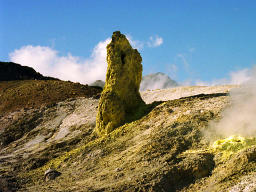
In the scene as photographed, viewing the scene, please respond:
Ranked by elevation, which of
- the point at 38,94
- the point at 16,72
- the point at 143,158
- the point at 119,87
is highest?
the point at 16,72

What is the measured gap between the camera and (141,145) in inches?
742

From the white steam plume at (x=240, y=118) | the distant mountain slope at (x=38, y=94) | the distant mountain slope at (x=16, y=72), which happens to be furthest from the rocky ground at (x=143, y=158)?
the distant mountain slope at (x=16, y=72)

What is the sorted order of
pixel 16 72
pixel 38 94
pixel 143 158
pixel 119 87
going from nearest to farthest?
pixel 143 158
pixel 119 87
pixel 38 94
pixel 16 72

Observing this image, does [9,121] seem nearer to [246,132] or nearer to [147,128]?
[147,128]

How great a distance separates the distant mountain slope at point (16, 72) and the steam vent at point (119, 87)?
48.4m

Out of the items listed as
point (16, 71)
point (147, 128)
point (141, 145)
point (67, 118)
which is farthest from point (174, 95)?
point (16, 71)

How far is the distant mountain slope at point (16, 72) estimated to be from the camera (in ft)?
238

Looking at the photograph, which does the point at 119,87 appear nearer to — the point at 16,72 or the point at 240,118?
the point at 240,118

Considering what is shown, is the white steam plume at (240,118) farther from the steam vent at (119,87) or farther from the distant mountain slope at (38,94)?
the distant mountain slope at (38,94)

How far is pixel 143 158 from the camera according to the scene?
17.3m

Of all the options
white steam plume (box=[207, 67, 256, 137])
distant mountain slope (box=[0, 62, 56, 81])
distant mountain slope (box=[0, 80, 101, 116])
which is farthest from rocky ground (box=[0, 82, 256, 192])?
distant mountain slope (box=[0, 62, 56, 81])

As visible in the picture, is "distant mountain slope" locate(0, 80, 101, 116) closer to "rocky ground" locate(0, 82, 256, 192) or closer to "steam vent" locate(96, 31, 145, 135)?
"rocky ground" locate(0, 82, 256, 192)

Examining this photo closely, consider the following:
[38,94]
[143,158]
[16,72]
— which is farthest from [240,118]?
[16,72]

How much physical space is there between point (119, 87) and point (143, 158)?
8.82m
